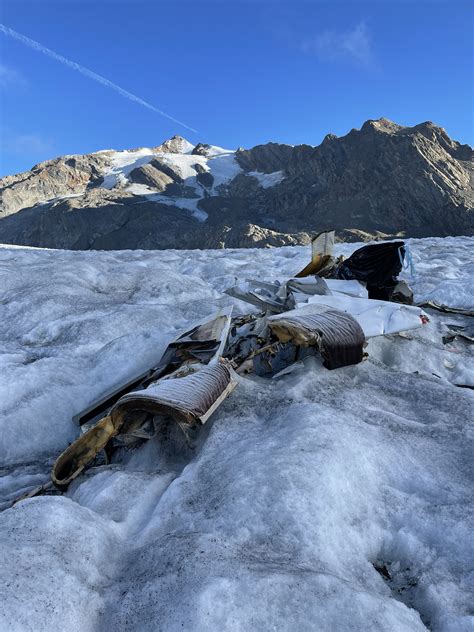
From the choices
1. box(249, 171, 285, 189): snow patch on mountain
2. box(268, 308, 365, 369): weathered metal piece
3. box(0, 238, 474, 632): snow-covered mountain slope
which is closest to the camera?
box(0, 238, 474, 632): snow-covered mountain slope

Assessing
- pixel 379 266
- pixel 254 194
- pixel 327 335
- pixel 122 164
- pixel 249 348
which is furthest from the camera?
pixel 122 164

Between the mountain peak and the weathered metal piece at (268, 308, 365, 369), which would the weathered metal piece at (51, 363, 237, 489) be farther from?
the mountain peak

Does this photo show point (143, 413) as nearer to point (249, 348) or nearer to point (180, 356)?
point (180, 356)

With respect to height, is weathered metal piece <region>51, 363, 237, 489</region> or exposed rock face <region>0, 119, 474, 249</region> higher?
exposed rock face <region>0, 119, 474, 249</region>

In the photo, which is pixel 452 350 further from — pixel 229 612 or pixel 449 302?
pixel 229 612

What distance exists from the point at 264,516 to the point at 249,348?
2.30 m

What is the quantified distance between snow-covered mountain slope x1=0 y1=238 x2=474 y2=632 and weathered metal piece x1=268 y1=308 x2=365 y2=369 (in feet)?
0.43

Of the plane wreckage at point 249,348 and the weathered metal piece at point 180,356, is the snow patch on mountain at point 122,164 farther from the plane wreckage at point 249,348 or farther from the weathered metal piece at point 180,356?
the weathered metal piece at point 180,356

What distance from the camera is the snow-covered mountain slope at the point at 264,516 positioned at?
1490 millimetres

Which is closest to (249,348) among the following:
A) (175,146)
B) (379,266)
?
(379,266)

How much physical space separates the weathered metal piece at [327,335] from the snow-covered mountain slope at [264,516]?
0.13 metres

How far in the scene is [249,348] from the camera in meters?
4.16

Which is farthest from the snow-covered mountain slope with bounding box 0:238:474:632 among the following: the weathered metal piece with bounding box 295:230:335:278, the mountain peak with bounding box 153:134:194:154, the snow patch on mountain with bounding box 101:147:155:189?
the mountain peak with bounding box 153:134:194:154

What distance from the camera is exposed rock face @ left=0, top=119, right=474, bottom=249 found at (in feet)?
208
